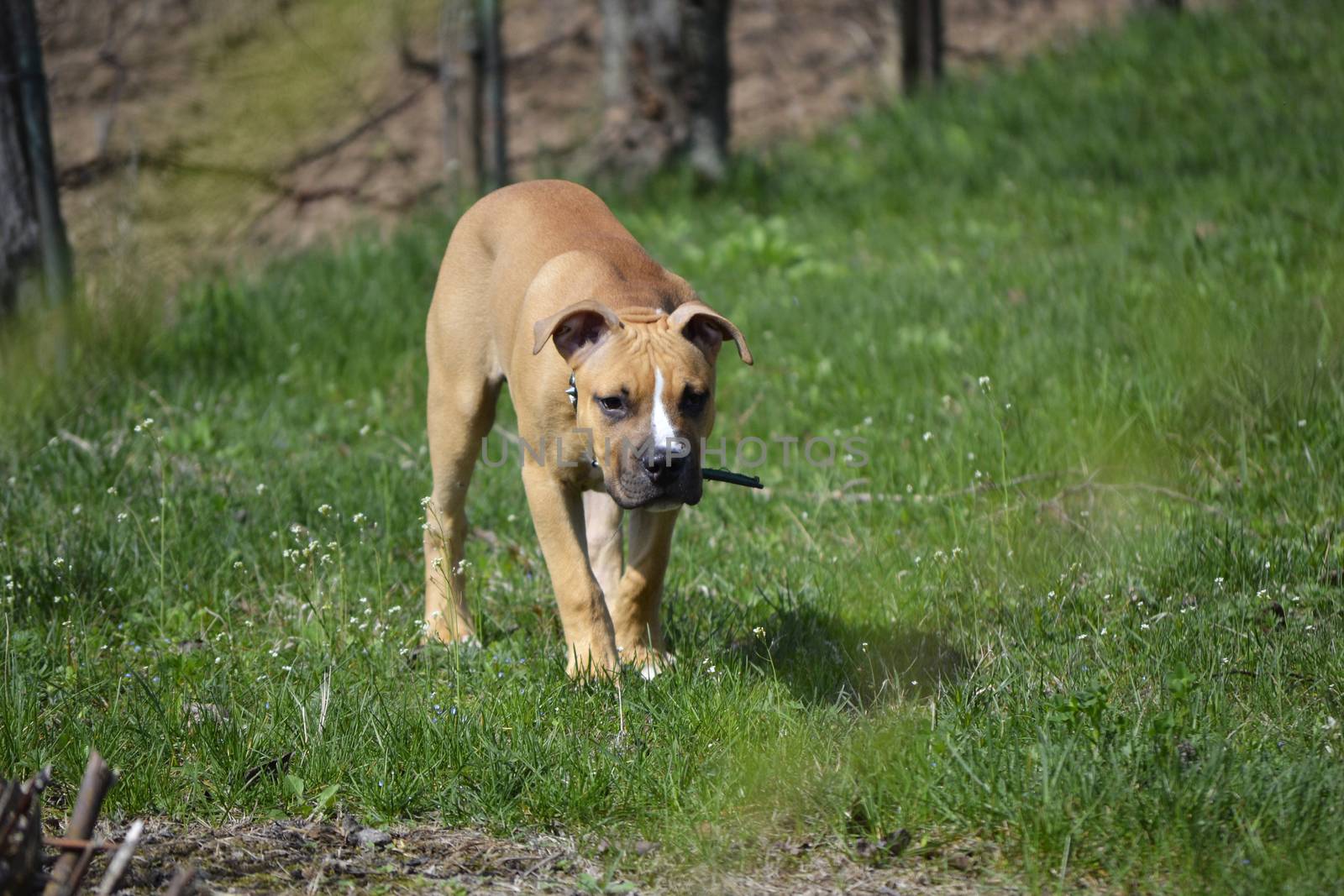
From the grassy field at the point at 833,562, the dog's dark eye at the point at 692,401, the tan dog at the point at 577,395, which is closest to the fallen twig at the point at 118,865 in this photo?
the grassy field at the point at 833,562

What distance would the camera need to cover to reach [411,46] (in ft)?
45.5

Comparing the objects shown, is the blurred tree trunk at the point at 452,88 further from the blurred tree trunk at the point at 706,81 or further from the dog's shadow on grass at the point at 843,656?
the dog's shadow on grass at the point at 843,656

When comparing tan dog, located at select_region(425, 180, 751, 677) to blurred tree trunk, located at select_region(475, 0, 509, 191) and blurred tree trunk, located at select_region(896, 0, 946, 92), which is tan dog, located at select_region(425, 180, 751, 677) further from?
blurred tree trunk, located at select_region(896, 0, 946, 92)

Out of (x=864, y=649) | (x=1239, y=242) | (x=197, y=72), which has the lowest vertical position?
(x=864, y=649)

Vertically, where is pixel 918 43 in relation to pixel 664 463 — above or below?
above

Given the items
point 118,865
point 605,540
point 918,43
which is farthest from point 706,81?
point 118,865

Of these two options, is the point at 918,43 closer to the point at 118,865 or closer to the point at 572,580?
the point at 572,580

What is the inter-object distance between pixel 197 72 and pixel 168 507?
829cm

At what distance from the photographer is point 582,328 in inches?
166

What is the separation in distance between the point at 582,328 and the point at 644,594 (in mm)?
958

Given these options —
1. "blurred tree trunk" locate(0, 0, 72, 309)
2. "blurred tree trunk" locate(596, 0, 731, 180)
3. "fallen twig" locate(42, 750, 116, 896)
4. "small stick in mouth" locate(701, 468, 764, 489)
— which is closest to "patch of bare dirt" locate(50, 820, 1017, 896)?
"fallen twig" locate(42, 750, 116, 896)

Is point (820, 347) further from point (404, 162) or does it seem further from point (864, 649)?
point (404, 162)

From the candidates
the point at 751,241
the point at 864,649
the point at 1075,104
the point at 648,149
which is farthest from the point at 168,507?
the point at 1075,104

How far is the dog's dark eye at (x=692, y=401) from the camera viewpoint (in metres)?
4.10
